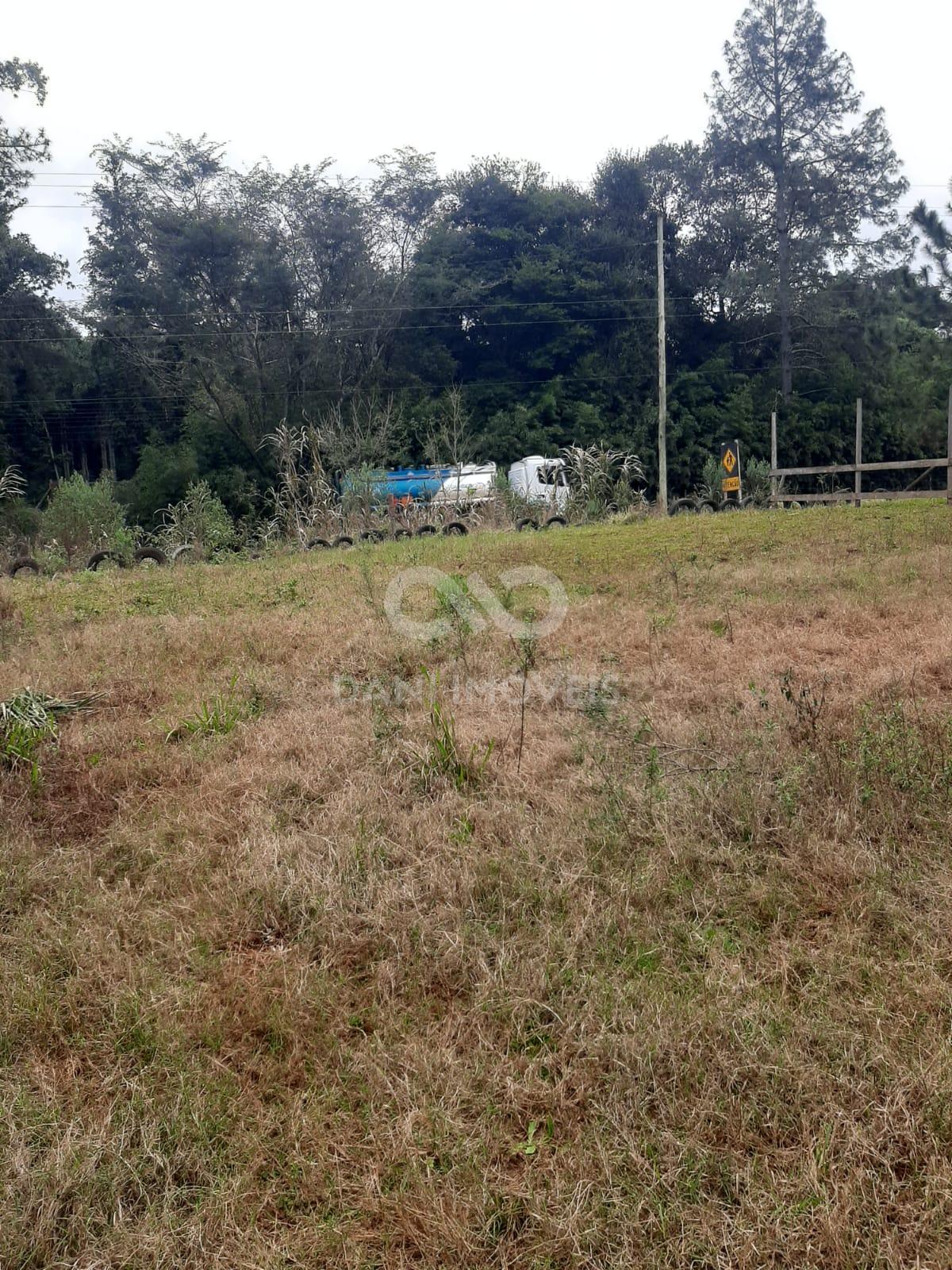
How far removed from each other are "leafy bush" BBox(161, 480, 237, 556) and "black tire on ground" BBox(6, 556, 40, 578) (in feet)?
6.98

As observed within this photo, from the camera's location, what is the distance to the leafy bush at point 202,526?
1252cm

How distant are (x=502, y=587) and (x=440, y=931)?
5183 mm

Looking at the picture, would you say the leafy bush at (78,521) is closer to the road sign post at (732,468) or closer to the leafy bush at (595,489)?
the leafy bush at (595,489)

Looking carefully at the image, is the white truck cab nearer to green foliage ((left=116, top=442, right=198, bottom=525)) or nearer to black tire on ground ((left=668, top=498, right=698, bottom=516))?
black tire on ground ((left=668, top=498, right=698, bottom=516))

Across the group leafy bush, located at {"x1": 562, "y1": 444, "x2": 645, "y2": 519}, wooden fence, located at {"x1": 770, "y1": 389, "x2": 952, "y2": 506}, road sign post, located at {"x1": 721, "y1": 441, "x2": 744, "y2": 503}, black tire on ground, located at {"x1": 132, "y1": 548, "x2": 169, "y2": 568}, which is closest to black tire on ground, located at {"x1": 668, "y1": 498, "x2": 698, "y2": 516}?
leafy bush, located at {"x1": 562, "y1": 444, "x2": 645, "y2": 519}

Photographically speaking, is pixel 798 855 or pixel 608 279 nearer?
pixel 798 855

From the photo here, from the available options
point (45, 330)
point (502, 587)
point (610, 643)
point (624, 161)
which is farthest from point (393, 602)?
point (624, 161)

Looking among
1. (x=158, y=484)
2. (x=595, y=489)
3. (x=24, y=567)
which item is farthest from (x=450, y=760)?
(x=158, y=484)

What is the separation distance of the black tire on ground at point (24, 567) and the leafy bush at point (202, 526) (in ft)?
6.98

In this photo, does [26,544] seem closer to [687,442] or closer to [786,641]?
[786,641]

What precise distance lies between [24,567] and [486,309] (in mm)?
23623

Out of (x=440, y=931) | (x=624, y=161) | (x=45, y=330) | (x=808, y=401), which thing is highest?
(x=624, y=161)

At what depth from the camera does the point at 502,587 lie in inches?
300

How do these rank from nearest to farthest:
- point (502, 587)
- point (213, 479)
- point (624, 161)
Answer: point (502, 587), point (213, 479), point (624, 161)
